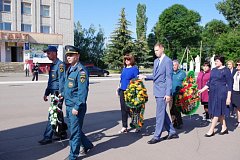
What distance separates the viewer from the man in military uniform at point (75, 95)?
4801 mm

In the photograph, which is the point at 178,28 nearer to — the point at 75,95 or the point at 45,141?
the point at 45,141

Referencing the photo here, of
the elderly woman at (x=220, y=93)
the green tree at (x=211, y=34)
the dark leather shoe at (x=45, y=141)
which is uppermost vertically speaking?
the green tree at (x=211, y=34)

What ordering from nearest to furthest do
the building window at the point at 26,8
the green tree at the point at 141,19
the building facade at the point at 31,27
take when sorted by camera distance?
the building facade at the point at 31,27 → the building window at the point at 26,8 → the green tree at the point at 141,19

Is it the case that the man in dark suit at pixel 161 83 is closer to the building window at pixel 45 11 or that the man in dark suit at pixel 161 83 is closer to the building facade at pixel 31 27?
the building facade at pixel 31 27

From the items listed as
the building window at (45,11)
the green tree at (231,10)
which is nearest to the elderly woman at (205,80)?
the building window at (45,11)

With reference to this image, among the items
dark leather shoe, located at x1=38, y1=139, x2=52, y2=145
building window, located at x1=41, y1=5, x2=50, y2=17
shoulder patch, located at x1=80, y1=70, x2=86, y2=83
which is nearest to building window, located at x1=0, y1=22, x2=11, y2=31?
building window, located at x1=41, y1=5, x2=50, y2=17

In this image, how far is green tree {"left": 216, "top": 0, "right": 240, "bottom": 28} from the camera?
64244 mm

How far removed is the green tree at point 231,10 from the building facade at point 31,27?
A: 113 feet

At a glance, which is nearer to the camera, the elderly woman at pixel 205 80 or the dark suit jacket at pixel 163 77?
the dark suit jacket at pixel 163 77

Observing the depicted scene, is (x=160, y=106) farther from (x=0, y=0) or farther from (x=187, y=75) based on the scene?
(x=0, y=0)

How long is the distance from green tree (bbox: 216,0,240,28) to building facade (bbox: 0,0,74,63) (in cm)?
3453

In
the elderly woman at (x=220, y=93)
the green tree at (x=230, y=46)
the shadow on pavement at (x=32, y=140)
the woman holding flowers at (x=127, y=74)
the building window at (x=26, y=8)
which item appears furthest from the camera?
the green tree at (x=230, y=46)

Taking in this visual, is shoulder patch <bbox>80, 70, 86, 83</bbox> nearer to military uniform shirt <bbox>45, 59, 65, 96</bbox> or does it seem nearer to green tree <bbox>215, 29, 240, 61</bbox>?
military uniform shirt <bbox>45, 59, 65, 96</bbox>

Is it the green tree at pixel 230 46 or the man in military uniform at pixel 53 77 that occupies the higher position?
the green tree at pixel 230 46
